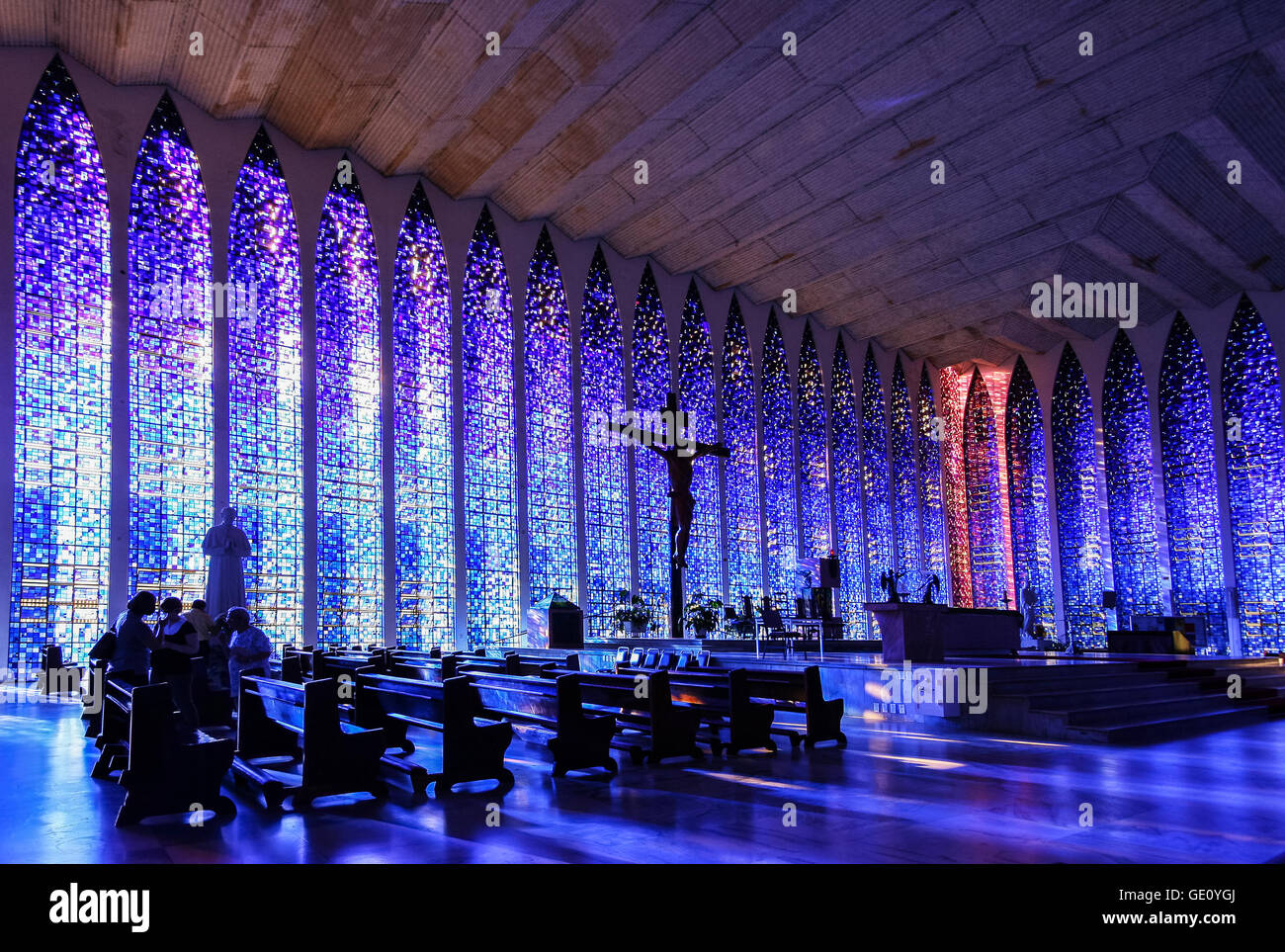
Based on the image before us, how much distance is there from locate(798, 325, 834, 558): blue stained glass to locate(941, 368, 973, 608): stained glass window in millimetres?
4620

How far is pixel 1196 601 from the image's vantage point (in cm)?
2008

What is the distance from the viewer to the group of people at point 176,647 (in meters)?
5.42

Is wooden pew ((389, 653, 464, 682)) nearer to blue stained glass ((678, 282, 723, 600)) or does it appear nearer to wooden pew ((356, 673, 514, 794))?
wooden pew ((356, 673, 514, 794))

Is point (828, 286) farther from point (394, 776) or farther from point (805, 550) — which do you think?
point (394, 776)

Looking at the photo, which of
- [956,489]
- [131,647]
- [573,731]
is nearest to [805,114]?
[573,731]

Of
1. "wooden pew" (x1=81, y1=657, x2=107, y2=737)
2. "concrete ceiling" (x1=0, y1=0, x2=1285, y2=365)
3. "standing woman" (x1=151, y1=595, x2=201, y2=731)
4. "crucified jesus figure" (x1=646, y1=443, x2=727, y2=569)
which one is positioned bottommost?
"wooden pew" (x1=81, y1=657, x2=107, y2=737)

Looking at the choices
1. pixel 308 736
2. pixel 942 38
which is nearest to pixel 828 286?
pixel 942 38

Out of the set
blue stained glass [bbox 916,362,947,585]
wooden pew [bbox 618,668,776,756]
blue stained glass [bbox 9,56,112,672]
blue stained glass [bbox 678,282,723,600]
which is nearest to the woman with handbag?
wooden pew [bbox 618,668,776,756]

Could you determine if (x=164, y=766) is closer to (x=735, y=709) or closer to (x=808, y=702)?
(x=735, y=709)

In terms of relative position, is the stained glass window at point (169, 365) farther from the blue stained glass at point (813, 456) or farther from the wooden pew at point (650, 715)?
the blue stained glass at point (813, 456)

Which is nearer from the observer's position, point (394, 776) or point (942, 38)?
point (394, 776)

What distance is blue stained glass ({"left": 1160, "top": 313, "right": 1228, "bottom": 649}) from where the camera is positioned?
65.6ft

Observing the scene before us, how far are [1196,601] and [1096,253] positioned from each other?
7.75 m

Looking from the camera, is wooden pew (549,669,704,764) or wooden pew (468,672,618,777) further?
wooden pew (549,669,704,764)
